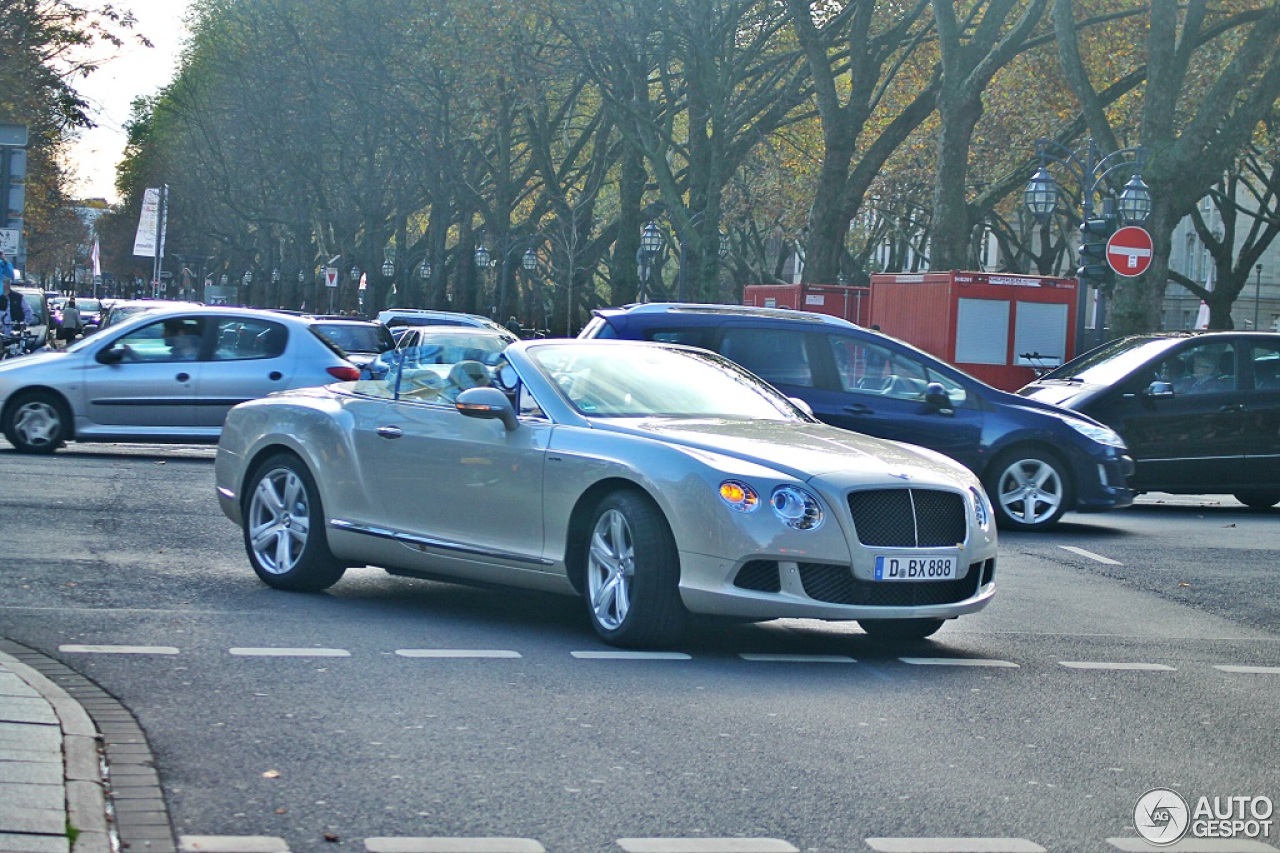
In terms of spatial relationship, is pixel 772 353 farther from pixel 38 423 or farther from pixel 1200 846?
pixel 1200 846

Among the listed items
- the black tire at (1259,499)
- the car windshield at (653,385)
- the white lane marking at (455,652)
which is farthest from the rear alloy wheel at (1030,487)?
the white lane marking at (455,652)

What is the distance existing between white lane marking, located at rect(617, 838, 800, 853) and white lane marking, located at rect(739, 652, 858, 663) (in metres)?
3.18

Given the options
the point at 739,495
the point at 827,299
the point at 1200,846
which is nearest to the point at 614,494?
the point at 739,495

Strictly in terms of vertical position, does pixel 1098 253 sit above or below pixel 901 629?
above

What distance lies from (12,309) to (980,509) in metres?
41.9

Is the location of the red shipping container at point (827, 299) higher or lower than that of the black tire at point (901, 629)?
higher

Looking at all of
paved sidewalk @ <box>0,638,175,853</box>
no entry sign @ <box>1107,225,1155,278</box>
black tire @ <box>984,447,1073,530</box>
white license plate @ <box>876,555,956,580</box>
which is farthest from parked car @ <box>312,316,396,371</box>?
paved sidewalk @ <box>0,638,175,853</box>

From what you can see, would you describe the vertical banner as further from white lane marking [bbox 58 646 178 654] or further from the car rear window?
white lane marking [bbox 58 646 178 654]

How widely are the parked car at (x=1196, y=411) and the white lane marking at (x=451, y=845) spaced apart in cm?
1314

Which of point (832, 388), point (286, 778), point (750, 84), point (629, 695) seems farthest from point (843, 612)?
point (750, 84)

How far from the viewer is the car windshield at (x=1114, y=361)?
17922 millimetres

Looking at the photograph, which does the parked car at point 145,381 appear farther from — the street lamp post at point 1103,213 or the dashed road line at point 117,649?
the street lamp post at point 1103,213

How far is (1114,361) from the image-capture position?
18344mm

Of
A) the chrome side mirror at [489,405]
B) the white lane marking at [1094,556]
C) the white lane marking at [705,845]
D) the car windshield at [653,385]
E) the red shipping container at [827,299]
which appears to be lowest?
the white lane marking at [705,845]
